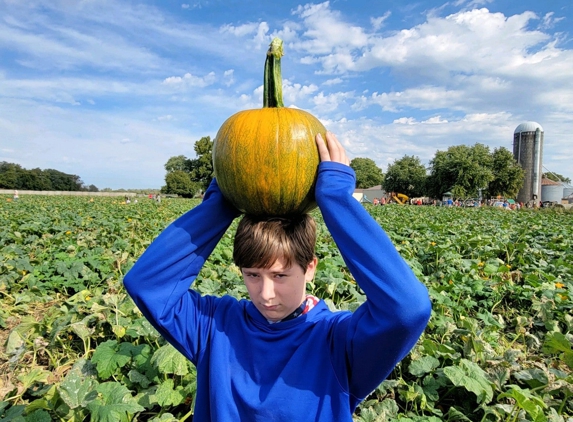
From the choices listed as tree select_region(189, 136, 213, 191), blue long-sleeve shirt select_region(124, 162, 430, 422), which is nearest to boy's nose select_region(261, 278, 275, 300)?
blue long-sleeve shirt select_region(124, 162, 430, 422)

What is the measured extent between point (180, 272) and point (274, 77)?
29.9 inches

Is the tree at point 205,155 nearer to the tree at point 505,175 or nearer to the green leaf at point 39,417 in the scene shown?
the green leaf at point 39,417

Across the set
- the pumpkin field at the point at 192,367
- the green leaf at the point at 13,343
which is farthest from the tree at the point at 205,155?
the green leaf at the point at 13,343

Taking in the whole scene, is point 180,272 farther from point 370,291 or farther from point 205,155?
point 205,155

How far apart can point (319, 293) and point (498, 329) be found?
5.56 feet

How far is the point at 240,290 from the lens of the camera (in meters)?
3.91

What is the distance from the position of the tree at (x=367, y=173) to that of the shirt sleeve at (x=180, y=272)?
96865 mm

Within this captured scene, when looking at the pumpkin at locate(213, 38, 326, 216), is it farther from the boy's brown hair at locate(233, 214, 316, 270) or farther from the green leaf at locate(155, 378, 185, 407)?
the green leaf at locate(155, 378, 185, 407)

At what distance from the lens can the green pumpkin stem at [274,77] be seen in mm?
1389

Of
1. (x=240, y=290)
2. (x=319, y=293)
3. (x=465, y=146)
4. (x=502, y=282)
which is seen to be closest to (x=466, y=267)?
(x=502, y=282)

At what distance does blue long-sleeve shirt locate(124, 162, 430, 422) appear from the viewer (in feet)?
3.82

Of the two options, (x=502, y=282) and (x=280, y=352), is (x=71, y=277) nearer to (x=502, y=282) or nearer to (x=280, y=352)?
(x=280, y=352)

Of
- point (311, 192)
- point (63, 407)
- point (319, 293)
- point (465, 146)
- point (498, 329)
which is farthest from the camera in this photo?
point (465, 146)

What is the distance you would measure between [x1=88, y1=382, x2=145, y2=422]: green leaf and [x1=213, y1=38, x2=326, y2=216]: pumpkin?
1265 millimetres
